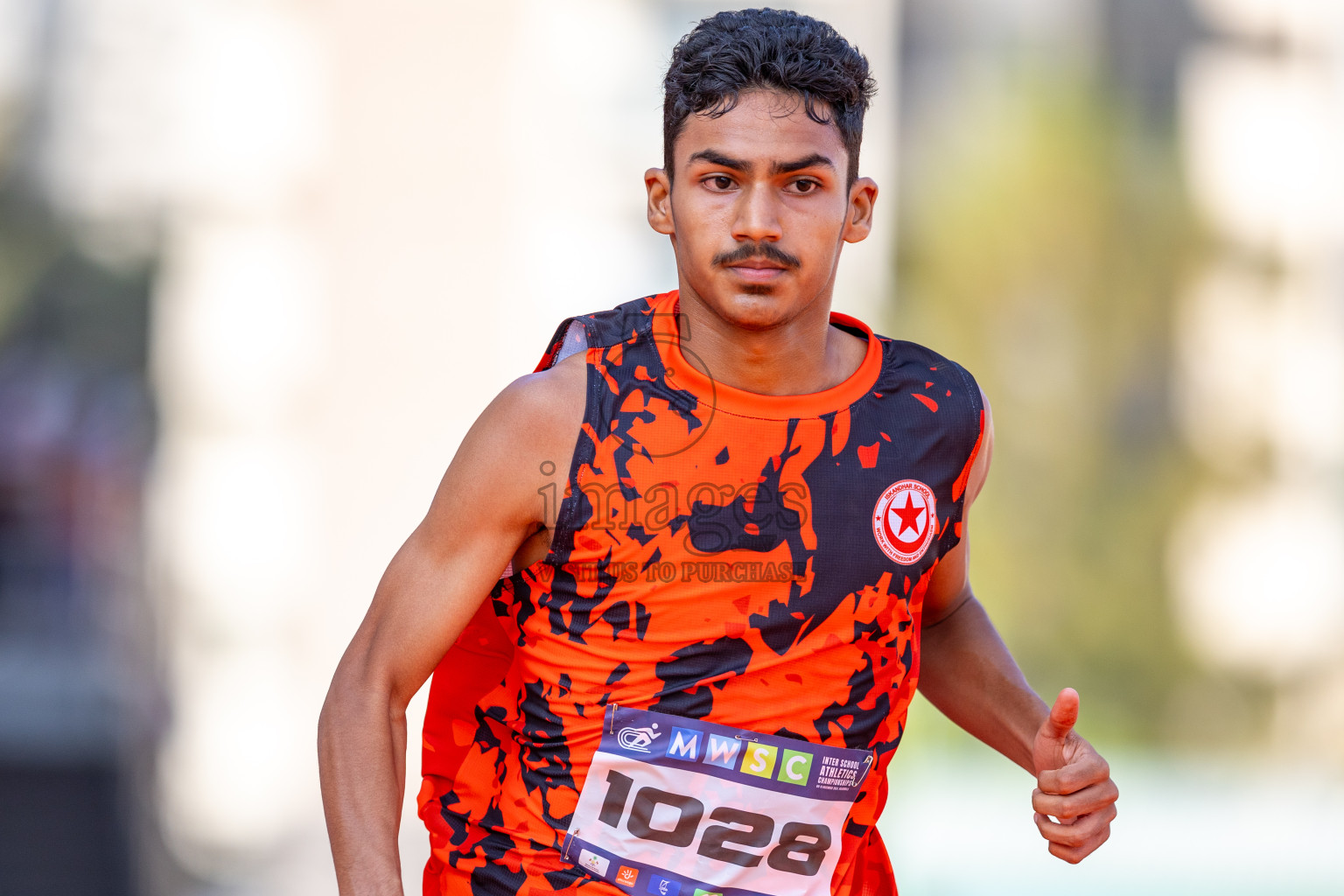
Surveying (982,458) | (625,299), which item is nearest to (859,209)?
(982,458)

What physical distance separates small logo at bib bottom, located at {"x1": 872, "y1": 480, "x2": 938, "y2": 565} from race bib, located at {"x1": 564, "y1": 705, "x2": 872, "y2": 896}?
0.29 metres

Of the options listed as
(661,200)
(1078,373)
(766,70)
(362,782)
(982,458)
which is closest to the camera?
(362,782)

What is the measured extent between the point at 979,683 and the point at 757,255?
782 millimetres

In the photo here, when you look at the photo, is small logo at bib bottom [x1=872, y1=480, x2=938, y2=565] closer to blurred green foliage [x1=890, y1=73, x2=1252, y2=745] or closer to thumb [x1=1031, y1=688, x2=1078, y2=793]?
thumb [x1=1031, y1=688, x2=1078, y2=793]

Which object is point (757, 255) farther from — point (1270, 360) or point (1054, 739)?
point (1270, 360)

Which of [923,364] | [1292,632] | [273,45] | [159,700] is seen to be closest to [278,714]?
[159,700]

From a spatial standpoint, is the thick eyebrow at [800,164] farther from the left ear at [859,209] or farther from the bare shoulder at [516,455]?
the bare shoulder at [516,455]

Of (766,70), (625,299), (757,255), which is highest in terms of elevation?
(766,70)

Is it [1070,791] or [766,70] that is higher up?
[766,70]

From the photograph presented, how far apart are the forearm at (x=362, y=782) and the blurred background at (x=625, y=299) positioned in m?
2.17

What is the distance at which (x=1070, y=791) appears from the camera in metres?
1.80

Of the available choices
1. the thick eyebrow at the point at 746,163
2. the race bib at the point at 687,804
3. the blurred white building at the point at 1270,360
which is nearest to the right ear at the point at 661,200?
the thick eyebrow at the point at 746,163

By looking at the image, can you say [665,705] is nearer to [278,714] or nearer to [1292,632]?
[278,714]

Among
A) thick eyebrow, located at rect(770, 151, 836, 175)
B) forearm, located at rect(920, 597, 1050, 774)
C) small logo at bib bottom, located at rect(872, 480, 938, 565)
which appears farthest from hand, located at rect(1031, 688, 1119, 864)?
thick eyebrow, located at rect(770, 151, 836, 175)
